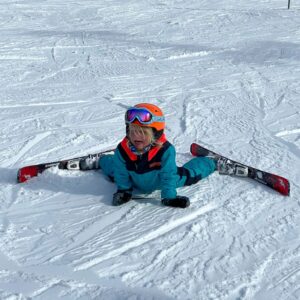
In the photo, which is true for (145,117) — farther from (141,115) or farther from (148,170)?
(148,170)

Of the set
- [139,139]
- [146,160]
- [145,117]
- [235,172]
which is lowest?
[235,172]

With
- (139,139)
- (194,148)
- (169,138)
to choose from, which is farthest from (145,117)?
(169,138)

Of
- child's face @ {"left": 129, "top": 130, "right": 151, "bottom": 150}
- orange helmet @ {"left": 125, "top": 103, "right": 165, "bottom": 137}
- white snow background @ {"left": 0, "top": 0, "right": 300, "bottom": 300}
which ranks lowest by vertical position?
white snow background @ {"left": 0, "top": 0, "right": 300, "bottom": 300}

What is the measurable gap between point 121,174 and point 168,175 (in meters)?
0.43

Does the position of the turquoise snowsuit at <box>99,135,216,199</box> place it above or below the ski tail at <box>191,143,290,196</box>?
above

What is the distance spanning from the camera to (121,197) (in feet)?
14.1

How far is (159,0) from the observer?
16.5m

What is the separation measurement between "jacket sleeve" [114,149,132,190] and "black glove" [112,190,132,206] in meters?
0.04

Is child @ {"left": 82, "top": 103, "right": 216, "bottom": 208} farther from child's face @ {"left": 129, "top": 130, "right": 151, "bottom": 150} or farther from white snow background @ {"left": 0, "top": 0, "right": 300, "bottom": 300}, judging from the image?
white snow background @ {"left": 0, "top": 0, "right": 300, "bottom": 300}

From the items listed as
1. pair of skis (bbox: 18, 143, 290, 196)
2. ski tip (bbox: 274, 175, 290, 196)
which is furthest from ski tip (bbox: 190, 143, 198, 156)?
ski tip (bbox: 274, 175, 290, 196)

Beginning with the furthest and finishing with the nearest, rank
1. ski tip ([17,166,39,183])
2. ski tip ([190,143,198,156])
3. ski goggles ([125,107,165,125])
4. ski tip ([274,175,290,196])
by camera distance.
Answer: ski tip ([190,143,198,156]) < ski tip ([17,166,39,183]) < ski tip ([274,175,290,196]) < ski goggles ([125,107,165,125])

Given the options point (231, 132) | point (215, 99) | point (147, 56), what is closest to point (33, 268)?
point (231, 132)

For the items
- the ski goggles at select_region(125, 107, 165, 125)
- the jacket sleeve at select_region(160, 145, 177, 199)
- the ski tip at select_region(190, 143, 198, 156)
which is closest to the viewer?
the ski goggles at select_region(125, 107, 165, 125)

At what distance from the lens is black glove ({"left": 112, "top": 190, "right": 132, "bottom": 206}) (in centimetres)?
428
